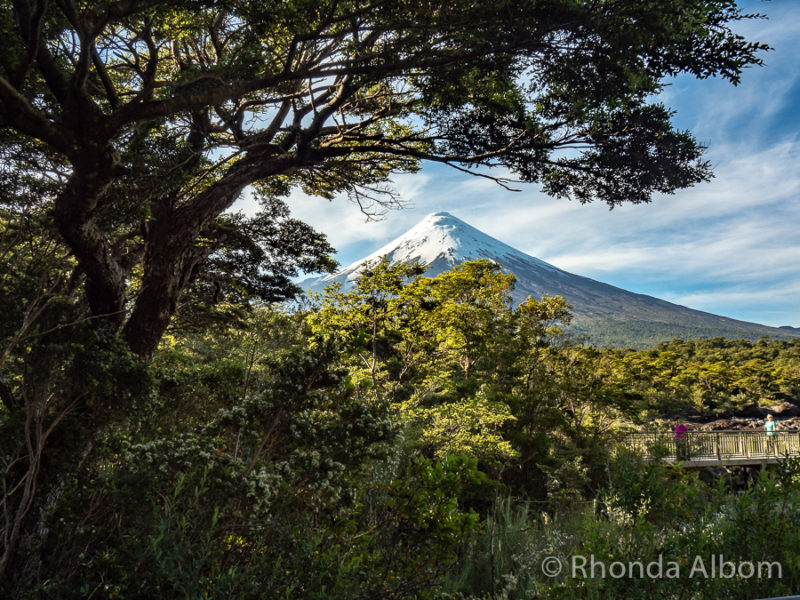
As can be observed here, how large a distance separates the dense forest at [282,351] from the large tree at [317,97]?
0.03m

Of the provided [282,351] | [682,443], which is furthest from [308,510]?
[682,443]

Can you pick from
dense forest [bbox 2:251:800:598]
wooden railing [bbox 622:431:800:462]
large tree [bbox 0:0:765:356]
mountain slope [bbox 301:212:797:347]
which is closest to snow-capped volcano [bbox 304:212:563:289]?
mountain slope [bbox 301:212:797:347]

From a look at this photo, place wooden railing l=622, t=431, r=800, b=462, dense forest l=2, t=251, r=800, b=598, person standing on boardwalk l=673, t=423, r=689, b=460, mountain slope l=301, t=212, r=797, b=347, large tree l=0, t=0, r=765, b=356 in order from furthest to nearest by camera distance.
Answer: mountain slope l=301, t=212, r=797, b=347 → wooden railing l=622, t=431, r=800, b=462 → person standing on boardwalk l=673, t=423, r=689, b=460 → large tree l=0, t=0, r=765, b=356 → dense forest l=2, t=251, r=800, b=598

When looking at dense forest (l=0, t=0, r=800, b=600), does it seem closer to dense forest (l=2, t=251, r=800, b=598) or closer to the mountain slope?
dense forest (l=2, t=251, r=800, b=598)

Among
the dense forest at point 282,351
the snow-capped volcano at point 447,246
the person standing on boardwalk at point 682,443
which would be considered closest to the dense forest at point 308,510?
the dense forest at point 282,351

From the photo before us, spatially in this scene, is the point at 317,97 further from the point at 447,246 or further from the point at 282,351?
the point at 447,246

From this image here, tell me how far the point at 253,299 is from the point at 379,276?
289 centimetres

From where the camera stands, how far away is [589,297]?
379 ft

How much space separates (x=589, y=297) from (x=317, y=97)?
118646mm

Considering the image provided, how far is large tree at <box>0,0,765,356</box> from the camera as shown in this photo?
12.0 ft

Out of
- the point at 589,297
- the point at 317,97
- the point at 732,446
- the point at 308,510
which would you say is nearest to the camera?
the point at 308,510

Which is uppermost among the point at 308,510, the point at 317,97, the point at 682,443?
the point at 317,97

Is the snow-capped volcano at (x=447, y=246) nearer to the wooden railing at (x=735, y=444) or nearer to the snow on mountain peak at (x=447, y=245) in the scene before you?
the snow on mountain peak at (x=447, y=245)

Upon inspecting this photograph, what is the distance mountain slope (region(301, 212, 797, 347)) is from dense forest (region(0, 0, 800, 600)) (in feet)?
288
